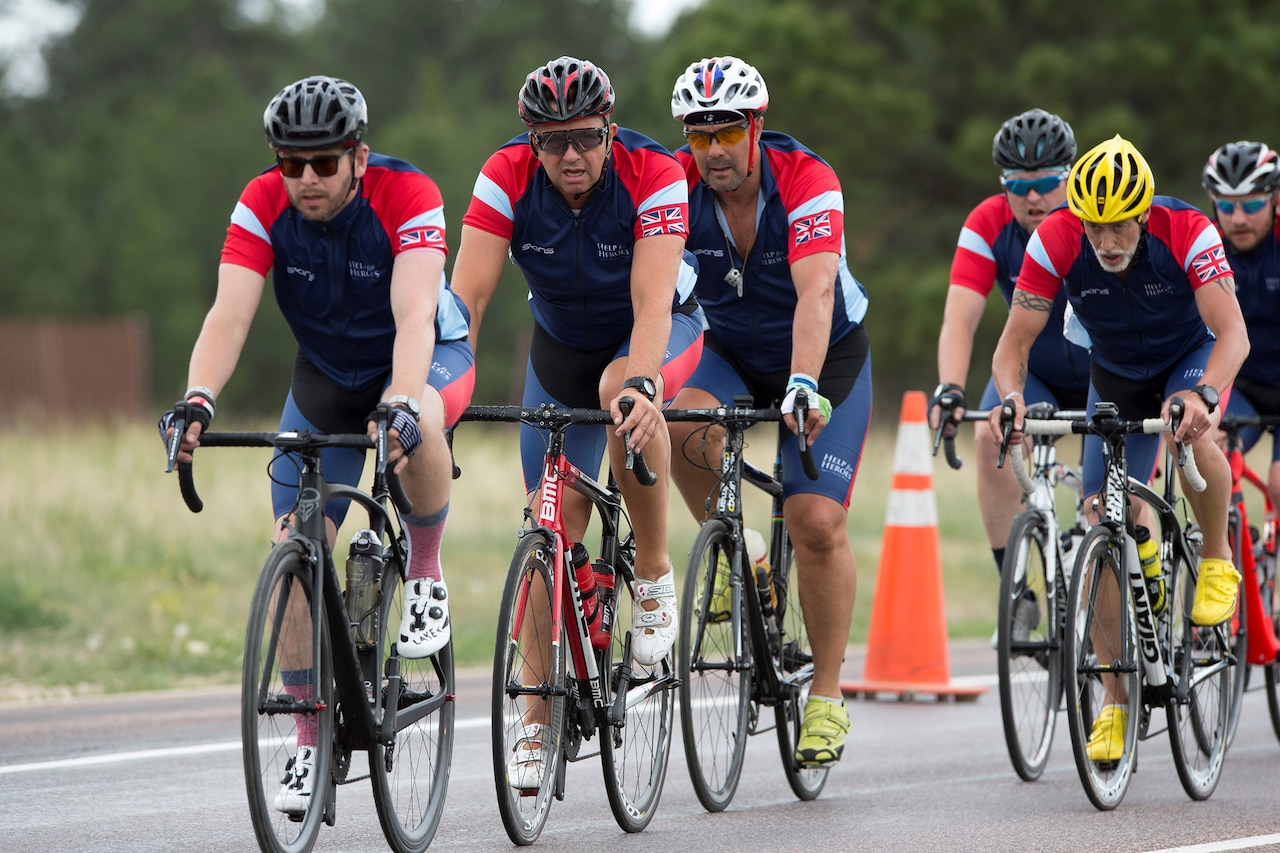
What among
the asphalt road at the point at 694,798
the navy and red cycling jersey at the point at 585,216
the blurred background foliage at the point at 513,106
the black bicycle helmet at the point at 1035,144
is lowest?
the asphalt road at the point at 694,798

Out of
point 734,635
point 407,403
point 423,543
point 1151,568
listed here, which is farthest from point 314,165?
point 1151,568

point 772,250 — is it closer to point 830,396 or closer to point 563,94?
point 830,396

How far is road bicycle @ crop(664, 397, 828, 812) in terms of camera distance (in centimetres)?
619

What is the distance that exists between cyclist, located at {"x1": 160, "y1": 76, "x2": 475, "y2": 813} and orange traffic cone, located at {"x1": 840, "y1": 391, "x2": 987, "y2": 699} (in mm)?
3962

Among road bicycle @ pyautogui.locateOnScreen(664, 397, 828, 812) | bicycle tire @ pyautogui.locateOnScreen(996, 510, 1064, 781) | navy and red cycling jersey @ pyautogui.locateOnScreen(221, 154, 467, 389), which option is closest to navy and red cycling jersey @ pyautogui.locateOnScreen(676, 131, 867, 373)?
road bicycle @ pyautogui.locateOnScreen(664, 397, 828, 812)

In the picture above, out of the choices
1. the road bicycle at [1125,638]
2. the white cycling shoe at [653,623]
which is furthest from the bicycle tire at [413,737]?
the road bicycle at [1125,638]

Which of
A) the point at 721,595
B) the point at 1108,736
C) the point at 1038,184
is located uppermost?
the point at 1038,184

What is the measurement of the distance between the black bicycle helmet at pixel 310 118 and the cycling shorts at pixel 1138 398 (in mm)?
3510

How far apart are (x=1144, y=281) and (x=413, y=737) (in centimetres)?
344

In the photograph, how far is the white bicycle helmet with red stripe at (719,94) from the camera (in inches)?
250

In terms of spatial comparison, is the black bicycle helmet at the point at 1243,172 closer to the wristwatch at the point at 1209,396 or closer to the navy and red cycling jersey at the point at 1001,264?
the navy and red cycling jersey at the point at 1001,264

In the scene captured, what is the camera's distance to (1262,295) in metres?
8.02

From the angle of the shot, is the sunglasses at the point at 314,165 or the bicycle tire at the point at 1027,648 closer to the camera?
the sunglasses at the point at 314,165

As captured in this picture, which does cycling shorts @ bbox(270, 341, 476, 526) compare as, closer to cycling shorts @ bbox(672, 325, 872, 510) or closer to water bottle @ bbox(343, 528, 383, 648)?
water bottle @ bbox(343, 528, 383, 648)
